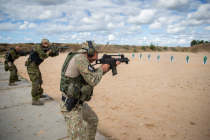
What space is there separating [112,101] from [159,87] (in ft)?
8.78

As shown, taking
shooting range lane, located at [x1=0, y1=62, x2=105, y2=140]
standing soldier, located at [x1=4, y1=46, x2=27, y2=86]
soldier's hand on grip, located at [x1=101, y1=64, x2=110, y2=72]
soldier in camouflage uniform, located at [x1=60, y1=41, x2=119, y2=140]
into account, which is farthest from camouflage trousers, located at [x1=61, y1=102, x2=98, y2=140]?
standing soldier, located at [x1=4, y1=46, x2=27, y2=86]

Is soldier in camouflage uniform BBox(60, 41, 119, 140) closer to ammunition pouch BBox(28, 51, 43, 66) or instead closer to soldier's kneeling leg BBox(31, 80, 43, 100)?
soldier's kneeling leg BBox(31, 80, 43, 100)

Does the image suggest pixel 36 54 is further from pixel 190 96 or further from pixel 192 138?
pixel 190 96

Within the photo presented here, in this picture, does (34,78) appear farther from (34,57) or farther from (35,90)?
(34,57)

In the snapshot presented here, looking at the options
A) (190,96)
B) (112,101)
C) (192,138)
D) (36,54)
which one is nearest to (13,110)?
(36,54)

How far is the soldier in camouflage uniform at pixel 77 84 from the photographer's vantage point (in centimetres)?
192

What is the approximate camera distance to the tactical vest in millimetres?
1972

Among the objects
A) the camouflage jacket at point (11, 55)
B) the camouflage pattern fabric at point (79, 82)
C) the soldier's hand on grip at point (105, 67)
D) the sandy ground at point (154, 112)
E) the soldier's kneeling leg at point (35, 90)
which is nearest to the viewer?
the camouflage pattern fabric at point (79, 82)

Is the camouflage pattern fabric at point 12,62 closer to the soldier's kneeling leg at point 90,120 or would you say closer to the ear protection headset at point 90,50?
the soldier's kneeling leg at point 90,120

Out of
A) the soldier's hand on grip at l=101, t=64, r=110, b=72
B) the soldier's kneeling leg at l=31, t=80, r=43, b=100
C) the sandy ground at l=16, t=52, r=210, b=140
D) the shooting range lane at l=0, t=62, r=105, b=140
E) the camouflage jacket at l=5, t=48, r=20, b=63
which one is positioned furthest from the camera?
the camouflage jacket at l=5, t=48, r=20, b=63

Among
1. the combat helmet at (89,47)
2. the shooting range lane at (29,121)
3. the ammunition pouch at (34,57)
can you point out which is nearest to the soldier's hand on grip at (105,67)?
the combat helmet at (89,47)

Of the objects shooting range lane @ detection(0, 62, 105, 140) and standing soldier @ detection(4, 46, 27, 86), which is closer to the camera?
shooting range lane @ detection(0, 62, 105, 140)

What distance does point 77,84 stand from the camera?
2.00 meters

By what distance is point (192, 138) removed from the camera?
3.23 m
